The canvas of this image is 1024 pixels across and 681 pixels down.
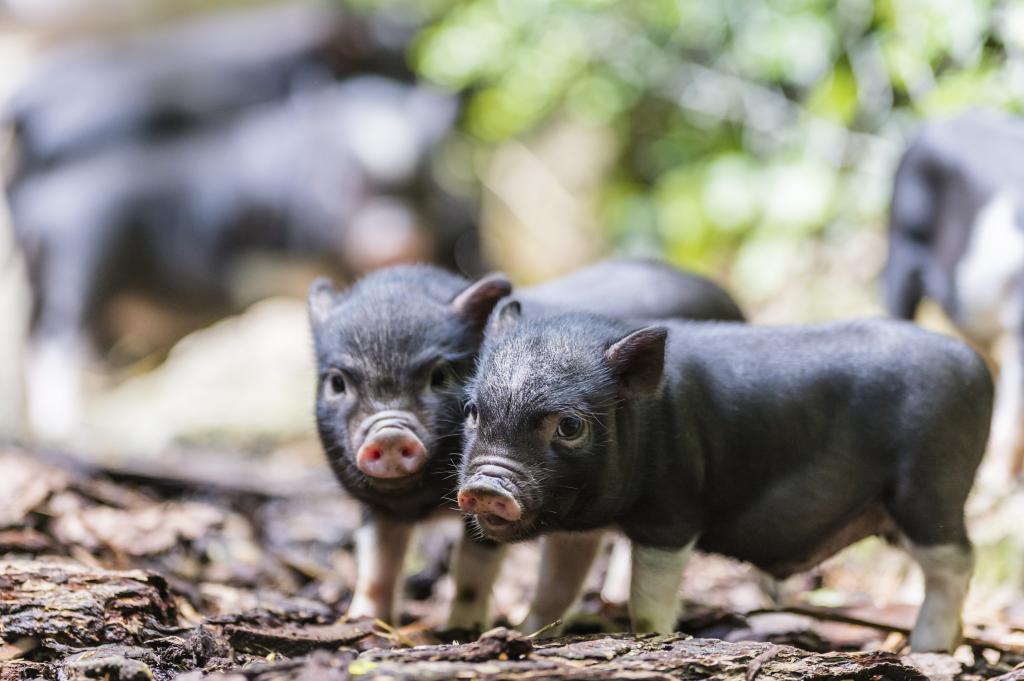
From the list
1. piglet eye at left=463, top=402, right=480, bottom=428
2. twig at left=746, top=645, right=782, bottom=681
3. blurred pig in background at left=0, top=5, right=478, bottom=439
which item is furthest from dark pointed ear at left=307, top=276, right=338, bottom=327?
blurred pig in background at left=0, top=5, right=478, bottom=439

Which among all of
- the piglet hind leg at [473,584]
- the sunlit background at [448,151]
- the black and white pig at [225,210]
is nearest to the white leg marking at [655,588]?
the piglet hind leg at [473,584]

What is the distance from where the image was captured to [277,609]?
3713 mm

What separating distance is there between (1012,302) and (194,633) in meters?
3.93

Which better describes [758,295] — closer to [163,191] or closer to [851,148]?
[851,148]

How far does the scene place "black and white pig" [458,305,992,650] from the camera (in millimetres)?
3285

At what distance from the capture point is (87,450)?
5770 millimetres

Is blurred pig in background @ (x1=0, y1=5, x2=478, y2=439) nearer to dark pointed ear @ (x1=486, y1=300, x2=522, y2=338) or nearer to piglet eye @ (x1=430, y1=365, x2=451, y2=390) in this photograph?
piglet eye @ (x1=430, y1=365, x2=451, y2=390)

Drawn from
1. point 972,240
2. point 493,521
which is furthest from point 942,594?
point 972,240

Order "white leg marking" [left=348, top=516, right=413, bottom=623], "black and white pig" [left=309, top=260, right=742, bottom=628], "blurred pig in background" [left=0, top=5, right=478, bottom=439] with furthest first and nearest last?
"blurred pig in background" [left=0, top=5, right=478, bottom=439] < "white leg marking" [left=348, top=516, right=413, bottom=623] < "black and white pig" [left=309, top=260, right=742, bottom=628]

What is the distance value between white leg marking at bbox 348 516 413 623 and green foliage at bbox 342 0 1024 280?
3963 millimetres

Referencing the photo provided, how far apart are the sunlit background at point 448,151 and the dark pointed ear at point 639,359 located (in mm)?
3167

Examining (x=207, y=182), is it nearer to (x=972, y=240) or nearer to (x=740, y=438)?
(x=972, y=240)

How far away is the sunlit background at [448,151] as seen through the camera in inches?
301

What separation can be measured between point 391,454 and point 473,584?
2.25 feet
